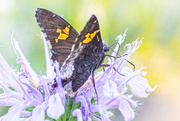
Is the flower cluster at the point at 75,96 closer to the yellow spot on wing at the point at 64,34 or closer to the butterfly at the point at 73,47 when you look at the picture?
the butterfly at the point at 73,47

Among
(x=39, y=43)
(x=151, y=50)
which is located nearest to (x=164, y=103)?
(x=151, y=50)

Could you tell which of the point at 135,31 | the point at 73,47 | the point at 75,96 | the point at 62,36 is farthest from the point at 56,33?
the point at 135,31

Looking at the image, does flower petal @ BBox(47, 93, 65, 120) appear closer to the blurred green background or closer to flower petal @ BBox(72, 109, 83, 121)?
flower petal @ BBox(72, 109, 83, 121)

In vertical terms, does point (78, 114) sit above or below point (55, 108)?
below

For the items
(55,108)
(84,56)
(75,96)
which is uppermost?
(84,56)

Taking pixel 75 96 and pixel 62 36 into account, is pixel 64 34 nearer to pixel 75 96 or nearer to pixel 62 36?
pixel 62 36

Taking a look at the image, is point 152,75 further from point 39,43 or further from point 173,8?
point 39,43
